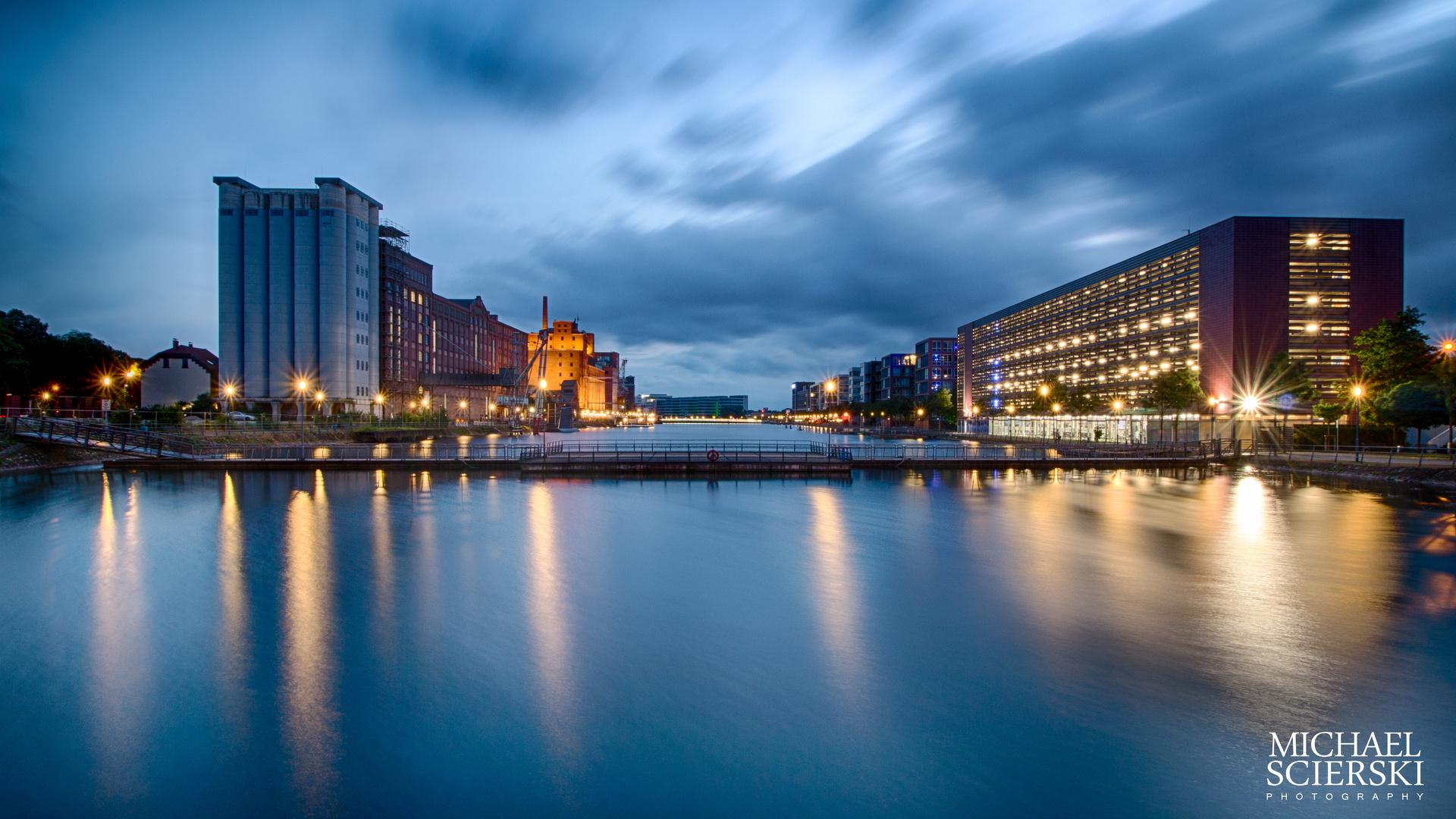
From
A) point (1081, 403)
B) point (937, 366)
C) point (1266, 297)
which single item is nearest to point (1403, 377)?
point (1266, 297)

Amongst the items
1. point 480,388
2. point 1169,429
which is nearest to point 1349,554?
point 1169,429

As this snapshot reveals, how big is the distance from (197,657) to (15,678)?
2136mm

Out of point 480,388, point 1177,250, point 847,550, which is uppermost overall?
point 1177,250

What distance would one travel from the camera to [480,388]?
122m

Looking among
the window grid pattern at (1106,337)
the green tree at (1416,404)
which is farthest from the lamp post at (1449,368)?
the window grid pattern at (1106,337)

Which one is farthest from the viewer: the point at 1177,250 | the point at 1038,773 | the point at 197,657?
the point at 1177,250

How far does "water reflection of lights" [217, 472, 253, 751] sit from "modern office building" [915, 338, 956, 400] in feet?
518

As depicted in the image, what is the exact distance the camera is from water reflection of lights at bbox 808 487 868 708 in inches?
369

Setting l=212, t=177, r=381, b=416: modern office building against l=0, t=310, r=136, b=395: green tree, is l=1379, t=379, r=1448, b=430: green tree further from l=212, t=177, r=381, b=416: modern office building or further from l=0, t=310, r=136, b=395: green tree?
l=0, t=310, r=136, b=395: green tree

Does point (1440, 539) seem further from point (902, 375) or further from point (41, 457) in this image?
point (902, 375)

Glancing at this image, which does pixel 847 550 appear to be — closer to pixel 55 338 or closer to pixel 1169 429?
pixel 1169 429

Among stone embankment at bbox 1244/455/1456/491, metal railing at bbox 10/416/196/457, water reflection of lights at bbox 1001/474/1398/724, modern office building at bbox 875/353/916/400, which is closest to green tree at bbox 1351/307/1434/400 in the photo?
stone embankment at bbox 1244/455/1456/491

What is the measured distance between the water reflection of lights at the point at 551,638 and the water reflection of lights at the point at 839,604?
386 centimetres

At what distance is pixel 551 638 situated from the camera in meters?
11.0
